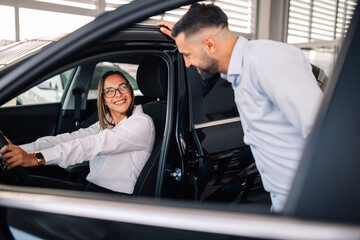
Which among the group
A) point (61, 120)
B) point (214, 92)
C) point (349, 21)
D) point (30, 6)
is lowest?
point (61, 120)

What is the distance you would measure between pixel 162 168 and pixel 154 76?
0.47 meters

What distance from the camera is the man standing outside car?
88 centimetres

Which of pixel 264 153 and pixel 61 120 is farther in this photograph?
pixel 61 120

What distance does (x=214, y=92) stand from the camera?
1.65m

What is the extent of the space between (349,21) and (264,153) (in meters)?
0.51

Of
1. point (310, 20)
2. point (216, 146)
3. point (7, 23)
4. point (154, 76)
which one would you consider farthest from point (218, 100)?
point (310, 20)

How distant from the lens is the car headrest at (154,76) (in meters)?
1.66

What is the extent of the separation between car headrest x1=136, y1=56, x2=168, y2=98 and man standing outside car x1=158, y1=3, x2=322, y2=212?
17.3 inches

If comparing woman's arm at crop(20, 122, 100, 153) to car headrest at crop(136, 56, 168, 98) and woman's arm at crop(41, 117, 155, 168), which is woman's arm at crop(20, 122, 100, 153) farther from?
car headrest at crop(136, 56, 168, 98)

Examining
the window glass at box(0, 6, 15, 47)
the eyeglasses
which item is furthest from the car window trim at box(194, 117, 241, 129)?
the window glass at box(0, 6, 15, 47)

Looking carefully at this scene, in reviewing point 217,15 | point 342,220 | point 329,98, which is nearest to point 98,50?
point 217,15

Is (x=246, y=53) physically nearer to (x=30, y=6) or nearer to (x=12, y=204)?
(x=12, y=204)

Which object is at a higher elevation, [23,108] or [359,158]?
[359,158]

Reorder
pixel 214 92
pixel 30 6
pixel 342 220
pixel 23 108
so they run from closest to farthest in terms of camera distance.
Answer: pixel 342 220 < pixel 214 92 < pixel 23 108 < pixel 30 6
